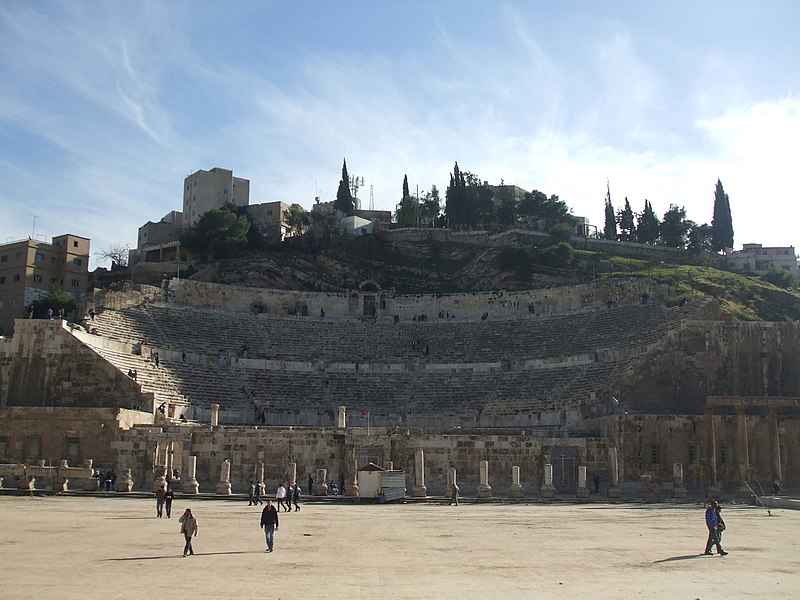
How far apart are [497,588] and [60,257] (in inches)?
2323

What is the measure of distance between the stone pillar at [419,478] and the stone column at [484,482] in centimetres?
219

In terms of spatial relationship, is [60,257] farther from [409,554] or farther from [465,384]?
[409,554]

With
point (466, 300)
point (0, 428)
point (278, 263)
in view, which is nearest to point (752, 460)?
point (466, 300)

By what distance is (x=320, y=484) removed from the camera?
1335 inches

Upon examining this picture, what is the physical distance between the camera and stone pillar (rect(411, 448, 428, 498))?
3338 cm

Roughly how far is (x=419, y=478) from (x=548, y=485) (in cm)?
518

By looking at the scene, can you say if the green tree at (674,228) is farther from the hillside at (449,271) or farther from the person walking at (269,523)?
the person walking at (269,523)

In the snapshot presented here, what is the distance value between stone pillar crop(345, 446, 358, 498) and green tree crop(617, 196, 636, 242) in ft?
179

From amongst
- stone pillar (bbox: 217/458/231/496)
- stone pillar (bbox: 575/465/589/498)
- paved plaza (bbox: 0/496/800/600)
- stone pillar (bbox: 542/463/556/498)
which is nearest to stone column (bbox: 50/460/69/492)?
paved plaza (bbox: 0/496/800/600)

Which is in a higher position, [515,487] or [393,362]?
[393,362]

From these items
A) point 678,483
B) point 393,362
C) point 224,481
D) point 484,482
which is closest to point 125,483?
point 224,481

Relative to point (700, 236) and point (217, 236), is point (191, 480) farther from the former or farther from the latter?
point (700, 236)

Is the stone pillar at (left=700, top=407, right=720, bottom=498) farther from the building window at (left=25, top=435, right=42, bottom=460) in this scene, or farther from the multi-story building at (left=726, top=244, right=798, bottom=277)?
the multi-story building at (left=726, top=244, right=798, bottom=277)

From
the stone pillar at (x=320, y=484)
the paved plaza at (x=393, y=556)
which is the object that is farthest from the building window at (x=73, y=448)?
the stone pillar at (x=320, y=484)
